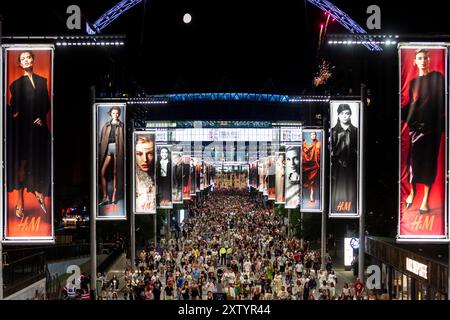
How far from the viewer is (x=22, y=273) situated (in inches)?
828

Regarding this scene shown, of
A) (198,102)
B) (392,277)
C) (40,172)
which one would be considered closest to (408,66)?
(40,172)

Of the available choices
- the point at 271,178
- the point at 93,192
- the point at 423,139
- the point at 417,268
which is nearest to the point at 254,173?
the point at 271,178

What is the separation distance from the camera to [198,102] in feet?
524

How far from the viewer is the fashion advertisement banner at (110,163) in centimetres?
1992

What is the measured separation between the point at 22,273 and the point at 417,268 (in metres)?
11.5

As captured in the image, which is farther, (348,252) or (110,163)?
(348,252)

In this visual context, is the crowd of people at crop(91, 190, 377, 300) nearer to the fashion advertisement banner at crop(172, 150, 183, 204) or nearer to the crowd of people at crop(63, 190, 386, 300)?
the crowd of people at crop(63, 190, 386, 300)

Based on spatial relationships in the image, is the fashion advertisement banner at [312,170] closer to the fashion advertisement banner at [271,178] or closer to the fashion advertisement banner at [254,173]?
the fashion advertisement banner at [271,178]

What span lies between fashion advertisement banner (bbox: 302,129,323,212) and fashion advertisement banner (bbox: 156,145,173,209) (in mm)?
9668

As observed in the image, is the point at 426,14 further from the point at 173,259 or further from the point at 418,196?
the point at 418,196

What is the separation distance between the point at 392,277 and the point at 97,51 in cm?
2960

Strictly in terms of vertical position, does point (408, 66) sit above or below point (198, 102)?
below

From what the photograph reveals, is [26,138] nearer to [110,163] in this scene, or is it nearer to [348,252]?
[110,163]

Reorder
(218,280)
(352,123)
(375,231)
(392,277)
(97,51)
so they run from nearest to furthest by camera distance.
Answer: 1. (352,123)
2. (392,277)
3. (218,280)
4. (375,231)
5. (97,51)
